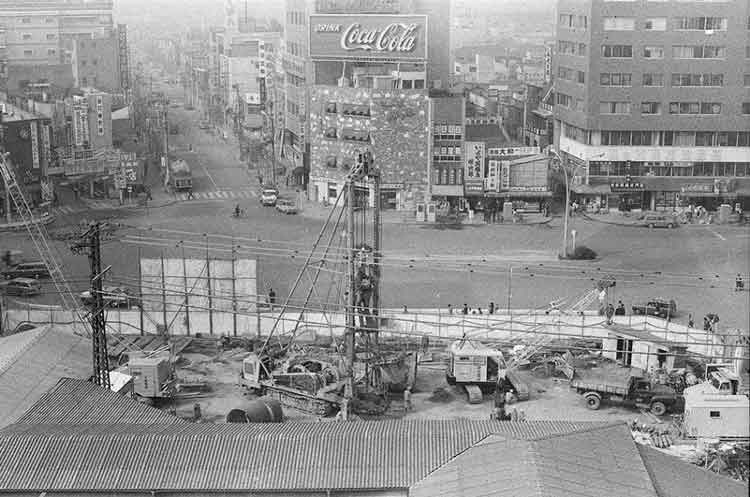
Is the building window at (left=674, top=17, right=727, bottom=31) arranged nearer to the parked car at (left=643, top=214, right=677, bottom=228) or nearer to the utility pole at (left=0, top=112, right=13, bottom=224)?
the parked car at (left=643, top=214, right=677, bottom=228)

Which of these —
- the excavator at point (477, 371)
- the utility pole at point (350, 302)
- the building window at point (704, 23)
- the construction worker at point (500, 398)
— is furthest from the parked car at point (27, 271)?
the building window at point (704, 23)

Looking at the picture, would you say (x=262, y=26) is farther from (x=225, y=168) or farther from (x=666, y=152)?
(x=666, y=152)

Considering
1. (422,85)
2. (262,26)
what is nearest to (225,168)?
(422,85)

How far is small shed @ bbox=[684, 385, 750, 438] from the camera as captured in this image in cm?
878

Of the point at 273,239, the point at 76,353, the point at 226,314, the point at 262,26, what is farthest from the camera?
the point at 262,26

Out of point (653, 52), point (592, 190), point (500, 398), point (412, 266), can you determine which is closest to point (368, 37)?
point (592, 190)

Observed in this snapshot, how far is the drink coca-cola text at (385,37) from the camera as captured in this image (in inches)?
738

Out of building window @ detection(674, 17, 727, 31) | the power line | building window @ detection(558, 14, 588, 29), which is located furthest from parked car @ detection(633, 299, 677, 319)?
building window @ detection(558, 14, 588, 29)

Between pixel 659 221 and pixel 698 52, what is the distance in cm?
259

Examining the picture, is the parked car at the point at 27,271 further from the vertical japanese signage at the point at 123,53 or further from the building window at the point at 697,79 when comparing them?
the vertical japanese signage at the point at 123,53

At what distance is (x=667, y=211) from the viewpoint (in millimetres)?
17766

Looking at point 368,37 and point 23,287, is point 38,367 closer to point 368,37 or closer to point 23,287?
point 23,287

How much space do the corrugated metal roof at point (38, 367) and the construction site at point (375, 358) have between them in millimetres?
107

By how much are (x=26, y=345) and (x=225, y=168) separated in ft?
41.5
